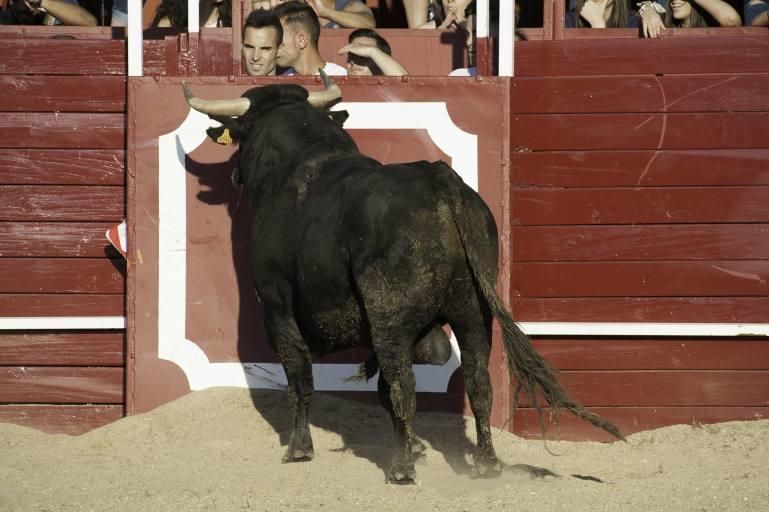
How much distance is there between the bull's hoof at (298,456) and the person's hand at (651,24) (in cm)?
318

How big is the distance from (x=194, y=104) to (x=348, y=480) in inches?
87.6

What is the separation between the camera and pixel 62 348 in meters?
8.37

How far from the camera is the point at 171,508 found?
241 inches

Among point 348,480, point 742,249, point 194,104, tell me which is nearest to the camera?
point 348,480

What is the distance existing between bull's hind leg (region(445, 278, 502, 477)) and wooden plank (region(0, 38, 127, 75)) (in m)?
2.90

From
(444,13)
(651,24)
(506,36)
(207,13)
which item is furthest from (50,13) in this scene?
(651,24)

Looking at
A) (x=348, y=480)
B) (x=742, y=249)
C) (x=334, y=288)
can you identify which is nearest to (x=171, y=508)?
(x=348, y=480)

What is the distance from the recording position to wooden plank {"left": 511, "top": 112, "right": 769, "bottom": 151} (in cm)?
810

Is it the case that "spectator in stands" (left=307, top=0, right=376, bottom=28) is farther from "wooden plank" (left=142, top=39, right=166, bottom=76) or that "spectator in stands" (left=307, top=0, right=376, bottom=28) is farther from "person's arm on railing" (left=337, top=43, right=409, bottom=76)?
"wooden plank" (left=142, top=39, right=166, bottom=76)

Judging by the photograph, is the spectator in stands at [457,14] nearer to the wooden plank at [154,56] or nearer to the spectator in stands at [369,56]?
the spectator in stands at [369,56]

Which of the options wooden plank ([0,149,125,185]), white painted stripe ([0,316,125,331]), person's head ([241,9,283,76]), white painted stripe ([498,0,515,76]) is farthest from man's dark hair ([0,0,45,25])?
white painted stripe ([498,0,515,76])

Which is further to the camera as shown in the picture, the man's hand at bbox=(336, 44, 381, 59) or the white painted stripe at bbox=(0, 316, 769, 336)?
the man's hand at bbox=(336, 44, 381, 59)

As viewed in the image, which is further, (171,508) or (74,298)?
(74,298)

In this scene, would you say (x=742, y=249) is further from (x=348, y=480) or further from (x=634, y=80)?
(x=348, y=480)
